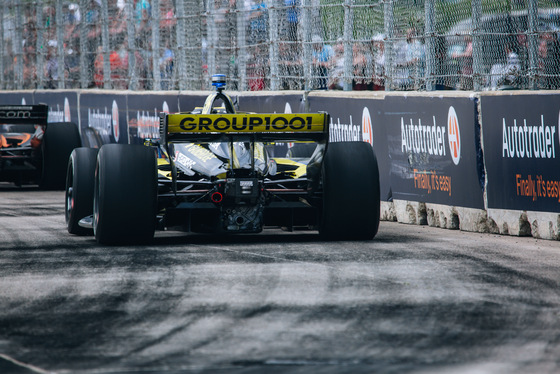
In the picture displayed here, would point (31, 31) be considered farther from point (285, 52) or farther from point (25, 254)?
point (25, 254)

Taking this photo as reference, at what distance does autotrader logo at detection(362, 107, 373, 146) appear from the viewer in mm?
13461

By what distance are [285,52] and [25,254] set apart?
24.2 ft

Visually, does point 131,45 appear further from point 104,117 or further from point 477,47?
point 477,47

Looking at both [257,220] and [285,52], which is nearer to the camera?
[257,220]

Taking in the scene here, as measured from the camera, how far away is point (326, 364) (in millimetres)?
5035

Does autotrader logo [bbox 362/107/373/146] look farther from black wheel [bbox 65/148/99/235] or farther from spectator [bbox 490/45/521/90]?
black wheel [bbox 65/148/99/235]

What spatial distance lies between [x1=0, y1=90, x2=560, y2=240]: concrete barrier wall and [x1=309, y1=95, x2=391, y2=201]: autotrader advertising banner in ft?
0.04

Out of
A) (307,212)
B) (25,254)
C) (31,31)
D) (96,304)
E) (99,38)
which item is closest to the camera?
(96,304)

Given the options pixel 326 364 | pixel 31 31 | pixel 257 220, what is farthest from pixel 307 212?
pixel 31 31

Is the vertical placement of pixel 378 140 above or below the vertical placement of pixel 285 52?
below

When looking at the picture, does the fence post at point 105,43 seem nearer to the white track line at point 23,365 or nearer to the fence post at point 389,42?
the fence post at point 389,42

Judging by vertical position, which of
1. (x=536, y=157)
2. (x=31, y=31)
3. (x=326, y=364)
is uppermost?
(x=31, y=31)

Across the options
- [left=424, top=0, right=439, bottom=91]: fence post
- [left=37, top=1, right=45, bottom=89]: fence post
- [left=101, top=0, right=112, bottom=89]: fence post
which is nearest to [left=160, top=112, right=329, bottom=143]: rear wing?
[left=424, top=0, right=439, bottom=91]: fence post

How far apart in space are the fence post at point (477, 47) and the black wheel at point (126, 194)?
3.82m
